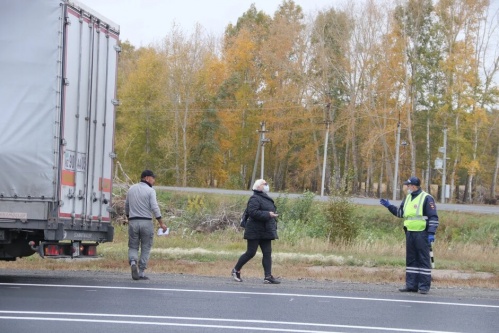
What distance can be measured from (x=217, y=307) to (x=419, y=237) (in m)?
4.55

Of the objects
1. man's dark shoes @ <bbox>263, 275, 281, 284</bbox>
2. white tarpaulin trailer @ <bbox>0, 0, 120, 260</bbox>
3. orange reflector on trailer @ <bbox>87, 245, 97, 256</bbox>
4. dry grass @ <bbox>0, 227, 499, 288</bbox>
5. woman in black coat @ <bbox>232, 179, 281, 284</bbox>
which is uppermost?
white tarpaulin trailer @ <bbox>0, 0, 120, 260</bbox>

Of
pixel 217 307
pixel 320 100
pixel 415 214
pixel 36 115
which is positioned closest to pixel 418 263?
pixel 415 214

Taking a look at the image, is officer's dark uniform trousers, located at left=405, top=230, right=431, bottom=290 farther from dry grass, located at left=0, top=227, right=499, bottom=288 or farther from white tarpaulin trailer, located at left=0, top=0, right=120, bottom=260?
white tarpaulin trailer, located at left=0, top=0, right=120, bottom=260

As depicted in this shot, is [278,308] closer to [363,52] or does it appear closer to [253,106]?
[363,52]

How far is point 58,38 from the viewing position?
14.3 m

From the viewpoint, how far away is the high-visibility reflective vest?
15.4 meters

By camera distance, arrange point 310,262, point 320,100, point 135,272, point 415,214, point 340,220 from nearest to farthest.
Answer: point 415,214
point 135,272
point 310,262
point 340,220
point 320,100

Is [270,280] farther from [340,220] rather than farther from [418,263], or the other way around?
[340,220]

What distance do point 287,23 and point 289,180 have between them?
14180 millimetres

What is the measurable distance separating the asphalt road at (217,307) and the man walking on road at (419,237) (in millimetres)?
405

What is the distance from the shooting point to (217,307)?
40.2 ft

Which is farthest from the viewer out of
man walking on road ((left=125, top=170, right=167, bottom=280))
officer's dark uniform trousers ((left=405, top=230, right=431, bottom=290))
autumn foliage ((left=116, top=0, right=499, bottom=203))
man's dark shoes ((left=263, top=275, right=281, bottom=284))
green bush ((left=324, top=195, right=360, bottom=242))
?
autumn foliage ((left=116, top=0, right=499, bottom=203))

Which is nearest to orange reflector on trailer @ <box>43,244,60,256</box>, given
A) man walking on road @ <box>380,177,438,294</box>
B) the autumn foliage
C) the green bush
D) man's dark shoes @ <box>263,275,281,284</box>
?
man's dark shoes @ <box>263,275,281,284</box>

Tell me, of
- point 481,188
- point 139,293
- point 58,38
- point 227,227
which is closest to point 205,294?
point 139,293
